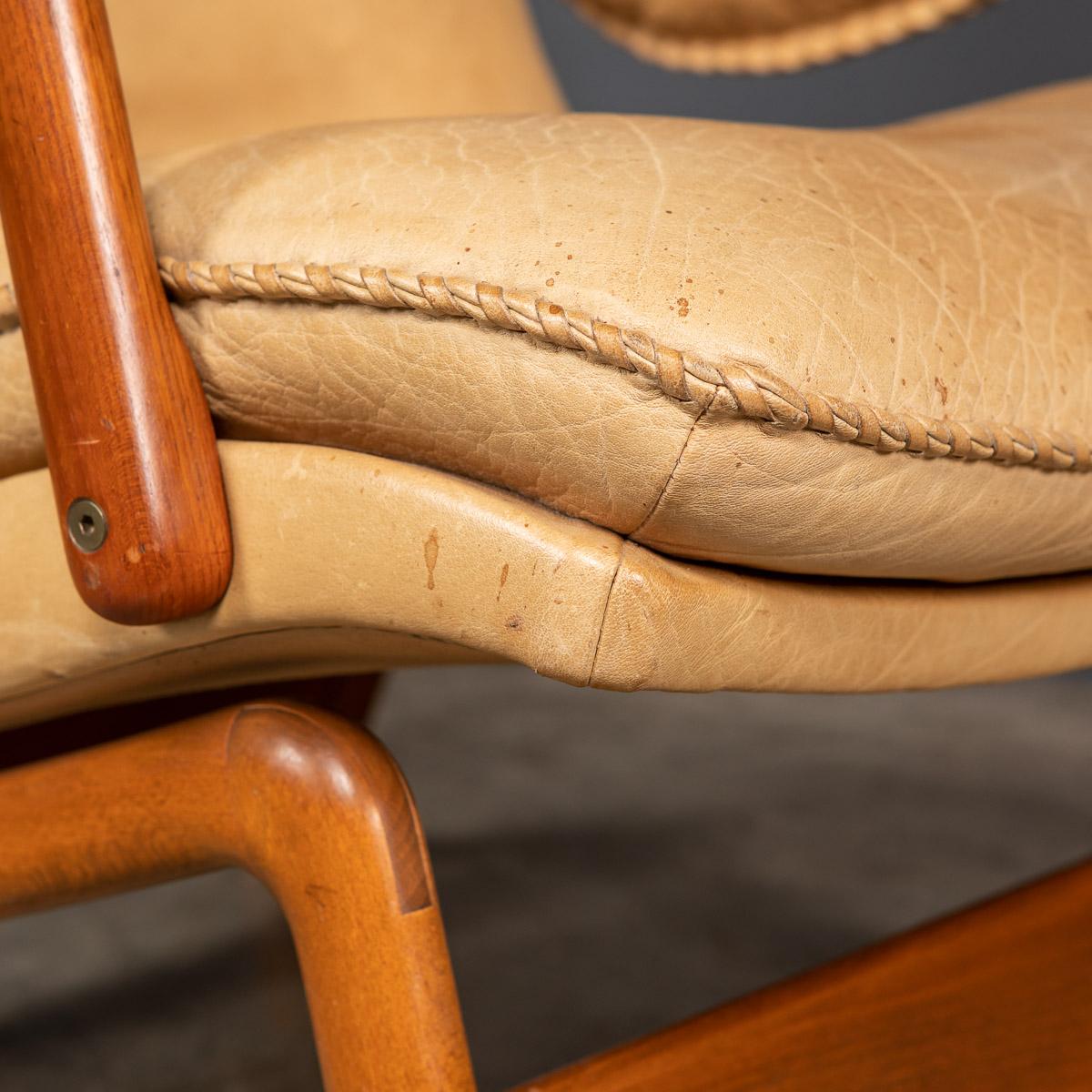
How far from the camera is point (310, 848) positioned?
40cm

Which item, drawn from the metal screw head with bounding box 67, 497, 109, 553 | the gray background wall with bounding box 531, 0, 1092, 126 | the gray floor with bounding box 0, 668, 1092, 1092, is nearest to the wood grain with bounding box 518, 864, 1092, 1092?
the metal screw head with bounding box 67, 497, 109, 553

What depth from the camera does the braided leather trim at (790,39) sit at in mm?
604

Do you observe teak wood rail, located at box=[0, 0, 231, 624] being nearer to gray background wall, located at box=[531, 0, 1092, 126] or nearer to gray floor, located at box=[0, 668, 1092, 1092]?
gray floor, located at box=[0, 668, 1092, 1092]

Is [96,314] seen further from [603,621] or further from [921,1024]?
[921,1024]

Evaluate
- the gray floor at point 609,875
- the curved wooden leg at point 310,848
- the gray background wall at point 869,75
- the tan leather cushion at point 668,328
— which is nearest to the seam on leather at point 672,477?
the tan leather cushion at point 668,328

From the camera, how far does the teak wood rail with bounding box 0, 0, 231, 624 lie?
367mm

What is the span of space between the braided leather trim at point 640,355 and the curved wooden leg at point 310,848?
14 centimetres

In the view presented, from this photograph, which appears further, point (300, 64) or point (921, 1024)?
point (300, 64)

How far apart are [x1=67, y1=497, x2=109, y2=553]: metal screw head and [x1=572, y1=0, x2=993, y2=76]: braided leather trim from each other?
43cm

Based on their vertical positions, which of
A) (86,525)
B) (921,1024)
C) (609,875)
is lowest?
(609,875)

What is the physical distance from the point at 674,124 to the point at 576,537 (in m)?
0.13

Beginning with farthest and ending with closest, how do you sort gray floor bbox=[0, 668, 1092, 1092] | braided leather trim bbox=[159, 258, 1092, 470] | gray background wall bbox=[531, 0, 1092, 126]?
gray background wall bbox=[531, 0, 1092, 126] → gray floor bbox=[0, 668, 1092, 1092] → braided leather trim bbox=[159, 258, 1092, 470]

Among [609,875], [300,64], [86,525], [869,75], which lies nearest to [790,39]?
[300,64]

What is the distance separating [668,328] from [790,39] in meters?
0.42
